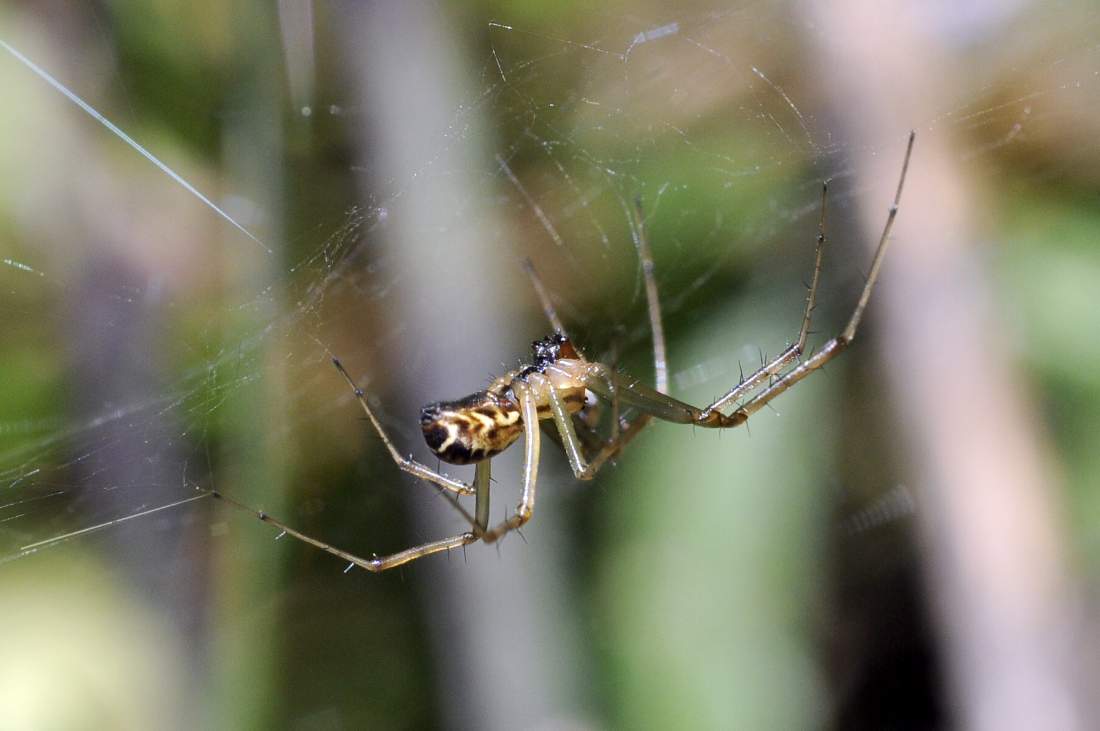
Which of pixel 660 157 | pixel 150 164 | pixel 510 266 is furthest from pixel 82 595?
pixel 660 157

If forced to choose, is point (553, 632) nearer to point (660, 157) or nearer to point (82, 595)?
point (82, 595)

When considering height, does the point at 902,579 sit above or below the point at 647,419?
below

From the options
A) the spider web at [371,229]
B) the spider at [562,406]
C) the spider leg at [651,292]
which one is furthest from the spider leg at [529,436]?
the spider leg at [651,292]

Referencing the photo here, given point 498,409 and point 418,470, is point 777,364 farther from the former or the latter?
point 418,470

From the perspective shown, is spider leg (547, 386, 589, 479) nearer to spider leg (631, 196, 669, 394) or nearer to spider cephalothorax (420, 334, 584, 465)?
spider cephalothorax (420, 334, 584, 465)

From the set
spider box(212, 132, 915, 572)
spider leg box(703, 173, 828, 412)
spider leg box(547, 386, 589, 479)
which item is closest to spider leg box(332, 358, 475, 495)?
spider box(212, 132, 915, 572)

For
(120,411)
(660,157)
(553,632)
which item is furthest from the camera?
(660,157)

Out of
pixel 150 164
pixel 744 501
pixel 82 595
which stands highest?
pixel 150 164
